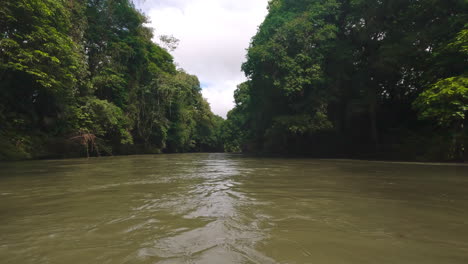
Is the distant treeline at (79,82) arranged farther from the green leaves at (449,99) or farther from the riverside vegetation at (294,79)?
the green leaves at (449,99)

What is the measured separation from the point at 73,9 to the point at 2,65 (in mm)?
7590

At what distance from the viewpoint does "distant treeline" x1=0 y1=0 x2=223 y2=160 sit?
973 centimetres

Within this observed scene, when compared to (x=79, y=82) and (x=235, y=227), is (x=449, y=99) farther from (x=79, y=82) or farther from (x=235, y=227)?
(x=79, y=82)

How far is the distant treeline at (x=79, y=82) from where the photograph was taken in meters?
9.73

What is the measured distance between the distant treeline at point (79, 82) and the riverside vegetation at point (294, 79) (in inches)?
3.1

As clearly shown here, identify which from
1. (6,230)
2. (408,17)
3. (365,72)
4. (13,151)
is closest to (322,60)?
(365,72)

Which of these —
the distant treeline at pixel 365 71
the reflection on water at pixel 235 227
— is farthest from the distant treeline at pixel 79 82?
the distant treeline at pixel 365 71

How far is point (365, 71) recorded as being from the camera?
15023 millimetres

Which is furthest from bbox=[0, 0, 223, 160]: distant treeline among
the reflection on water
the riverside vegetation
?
the reflection on water

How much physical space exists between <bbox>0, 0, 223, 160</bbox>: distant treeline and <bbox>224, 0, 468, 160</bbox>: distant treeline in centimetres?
1091

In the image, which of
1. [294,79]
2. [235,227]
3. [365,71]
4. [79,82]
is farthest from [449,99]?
[79,82]

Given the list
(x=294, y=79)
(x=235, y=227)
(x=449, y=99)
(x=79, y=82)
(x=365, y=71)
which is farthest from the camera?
(x=365, y=71)

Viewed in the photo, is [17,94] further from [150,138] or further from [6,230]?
[6,230]

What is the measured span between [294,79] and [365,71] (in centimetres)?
523
